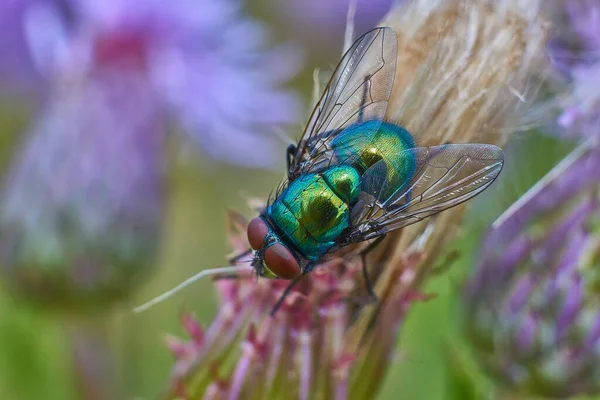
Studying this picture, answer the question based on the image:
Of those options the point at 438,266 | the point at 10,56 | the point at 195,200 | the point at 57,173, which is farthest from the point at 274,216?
the point at 195,200

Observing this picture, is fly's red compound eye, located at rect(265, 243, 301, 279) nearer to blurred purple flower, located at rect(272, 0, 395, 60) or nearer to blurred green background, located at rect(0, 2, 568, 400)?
blurred green background, located at rect(0, 2, 568, 400)

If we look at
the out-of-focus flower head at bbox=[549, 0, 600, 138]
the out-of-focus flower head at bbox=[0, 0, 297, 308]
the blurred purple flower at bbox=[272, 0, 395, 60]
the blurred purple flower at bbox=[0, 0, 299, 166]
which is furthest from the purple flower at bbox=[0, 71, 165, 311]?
the blurred purple flower at bbox=[272, 0, 395, 60]

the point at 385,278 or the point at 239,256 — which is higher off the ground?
the point at 239,256

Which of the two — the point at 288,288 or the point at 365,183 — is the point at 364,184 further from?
the point at 288,288

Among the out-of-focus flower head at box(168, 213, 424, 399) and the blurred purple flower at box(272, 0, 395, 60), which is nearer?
the out-of-focus flower head at box(168, 213, 424, 399)

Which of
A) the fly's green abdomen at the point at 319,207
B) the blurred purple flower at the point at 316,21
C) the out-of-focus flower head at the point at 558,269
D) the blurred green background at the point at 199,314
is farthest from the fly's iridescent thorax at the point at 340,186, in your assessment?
the blurred purple flower at the point at 316,21

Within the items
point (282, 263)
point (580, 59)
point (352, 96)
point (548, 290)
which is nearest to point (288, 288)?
point (282, 263)
